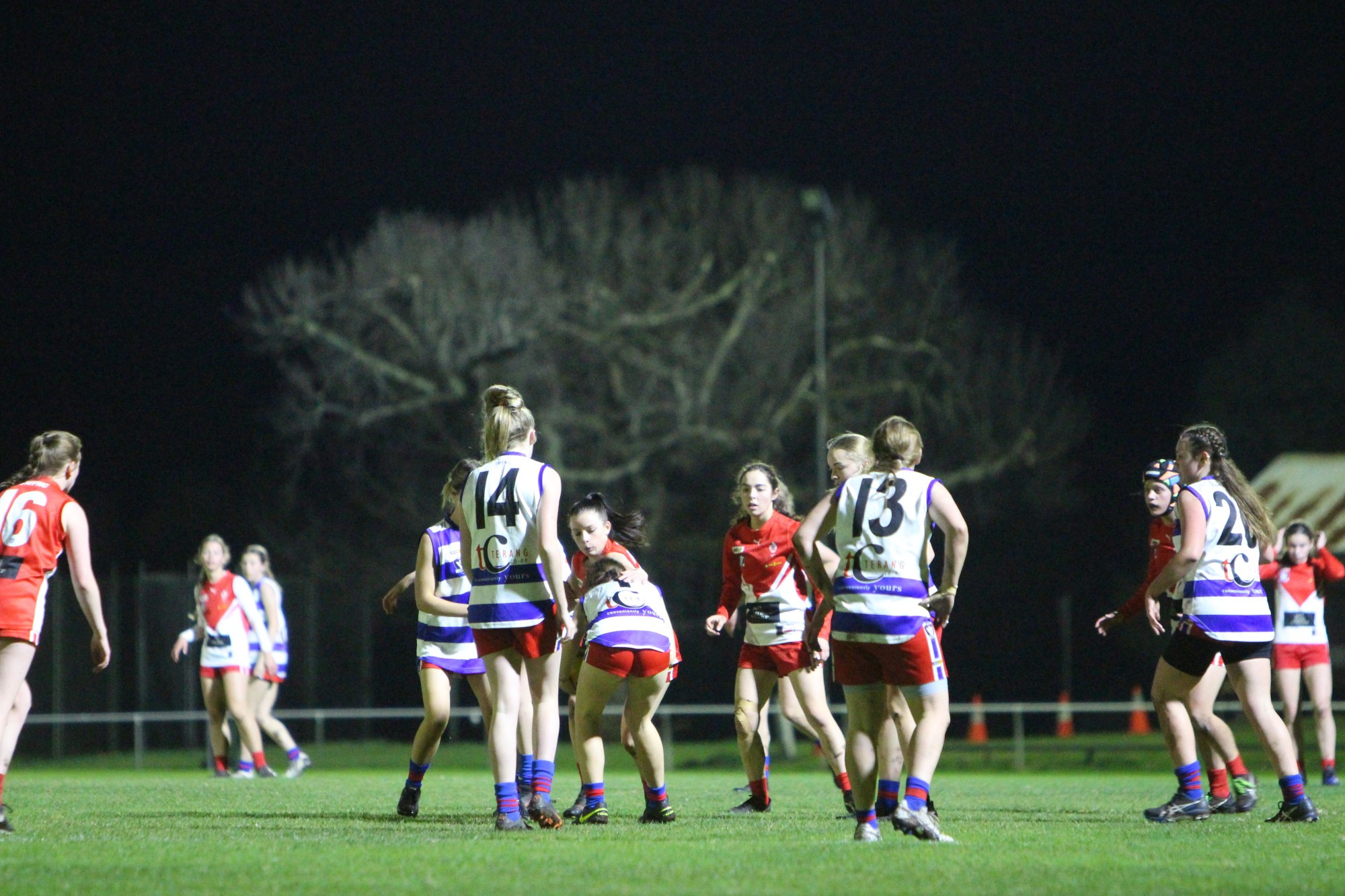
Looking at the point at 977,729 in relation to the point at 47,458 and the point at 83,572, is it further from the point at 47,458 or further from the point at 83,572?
the point at 47,458

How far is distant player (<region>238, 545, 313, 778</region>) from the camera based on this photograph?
1559 centimetres

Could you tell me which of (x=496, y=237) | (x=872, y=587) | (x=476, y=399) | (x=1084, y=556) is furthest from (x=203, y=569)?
(x=1084, y=556)

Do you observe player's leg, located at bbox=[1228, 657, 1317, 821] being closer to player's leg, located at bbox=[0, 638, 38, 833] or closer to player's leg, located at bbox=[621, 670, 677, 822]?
player's leg, located at bbox=[621, 670, 677, 822]

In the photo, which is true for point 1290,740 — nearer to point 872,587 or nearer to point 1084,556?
point 872,587

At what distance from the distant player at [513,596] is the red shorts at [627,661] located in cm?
39

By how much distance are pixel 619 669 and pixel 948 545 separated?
2061 millimetres

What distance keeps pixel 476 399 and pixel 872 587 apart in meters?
27.1

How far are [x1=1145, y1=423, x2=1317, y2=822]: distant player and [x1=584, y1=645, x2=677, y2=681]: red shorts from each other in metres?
2.57

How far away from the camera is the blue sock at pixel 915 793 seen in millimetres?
7164

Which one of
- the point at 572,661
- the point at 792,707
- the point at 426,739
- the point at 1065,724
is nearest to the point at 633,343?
the point at 1065,724

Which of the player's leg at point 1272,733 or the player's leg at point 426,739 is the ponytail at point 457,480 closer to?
the player's leg at point 426,739

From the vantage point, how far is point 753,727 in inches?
386

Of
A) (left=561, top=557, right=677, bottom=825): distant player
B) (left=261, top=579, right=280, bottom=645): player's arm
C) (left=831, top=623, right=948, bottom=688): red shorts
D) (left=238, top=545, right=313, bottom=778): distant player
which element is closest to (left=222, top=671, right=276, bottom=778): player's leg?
(left=238, top=545, right=313, bottom=778): distant player

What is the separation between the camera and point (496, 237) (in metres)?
35.6
